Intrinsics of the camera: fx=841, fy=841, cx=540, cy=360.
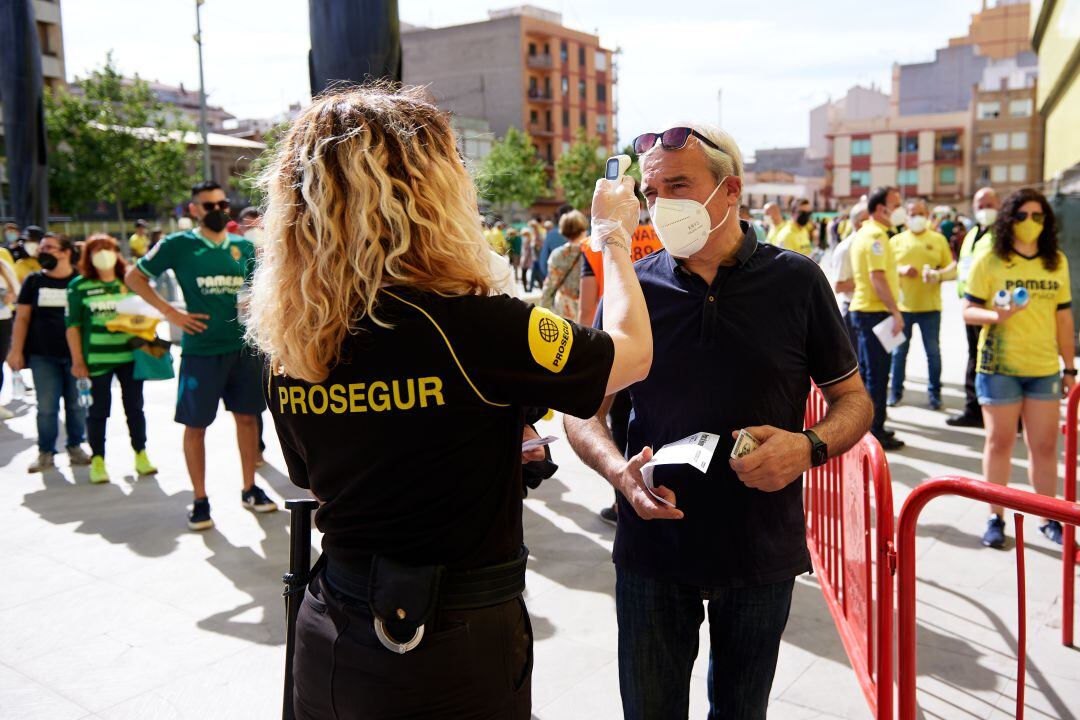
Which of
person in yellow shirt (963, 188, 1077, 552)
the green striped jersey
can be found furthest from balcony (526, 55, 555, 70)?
person in yellow shirt (963, 188, 1077, 552)

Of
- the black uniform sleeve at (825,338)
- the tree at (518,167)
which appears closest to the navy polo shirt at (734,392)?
the black uniform sleeve at (825,338)

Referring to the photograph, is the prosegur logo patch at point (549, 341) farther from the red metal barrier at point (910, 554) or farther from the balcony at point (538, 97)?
the balcony at point (538, 97)

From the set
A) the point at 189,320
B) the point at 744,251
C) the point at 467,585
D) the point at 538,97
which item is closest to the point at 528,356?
the point at 467,585

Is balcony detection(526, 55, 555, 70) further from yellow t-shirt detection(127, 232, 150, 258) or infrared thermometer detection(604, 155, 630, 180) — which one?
infrared thermometer detection(604, 155, 630, 180)

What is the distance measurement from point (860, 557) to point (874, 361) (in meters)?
4.08

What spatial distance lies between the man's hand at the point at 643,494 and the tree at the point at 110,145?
37722 mm

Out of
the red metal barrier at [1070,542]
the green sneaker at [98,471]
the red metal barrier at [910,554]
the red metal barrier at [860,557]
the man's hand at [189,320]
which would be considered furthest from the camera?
the green sneaker at [98,471]

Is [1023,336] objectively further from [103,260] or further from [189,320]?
[103,260]

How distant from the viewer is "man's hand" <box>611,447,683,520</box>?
6.67 feet

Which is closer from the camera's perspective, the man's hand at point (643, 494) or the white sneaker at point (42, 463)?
the man's hand at point (643, 494)

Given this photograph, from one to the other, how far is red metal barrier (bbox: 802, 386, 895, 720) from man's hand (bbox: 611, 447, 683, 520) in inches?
36.7

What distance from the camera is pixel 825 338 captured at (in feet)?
7.31

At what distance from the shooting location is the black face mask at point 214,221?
5555 mm

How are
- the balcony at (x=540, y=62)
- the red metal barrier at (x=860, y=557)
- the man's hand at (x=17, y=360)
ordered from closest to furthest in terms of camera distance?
the red metal barrier at (x=860, y=557)
the man's hand at (x=17, y=360)
the balcony at (x=540, y=62)
